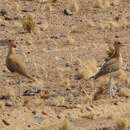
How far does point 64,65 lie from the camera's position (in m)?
20.2

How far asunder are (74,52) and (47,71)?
2560mm

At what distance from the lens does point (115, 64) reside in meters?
17.5

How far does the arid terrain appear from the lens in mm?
15306

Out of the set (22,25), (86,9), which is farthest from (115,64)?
(86,9)

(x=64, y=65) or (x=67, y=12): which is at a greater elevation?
(x=67, y=12)

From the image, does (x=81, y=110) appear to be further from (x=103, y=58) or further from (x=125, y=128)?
(x=103, y=58)

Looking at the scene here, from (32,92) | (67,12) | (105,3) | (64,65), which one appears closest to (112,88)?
(32,92)

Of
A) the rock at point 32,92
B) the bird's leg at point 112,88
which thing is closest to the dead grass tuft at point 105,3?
the bird's leg at point 112,88

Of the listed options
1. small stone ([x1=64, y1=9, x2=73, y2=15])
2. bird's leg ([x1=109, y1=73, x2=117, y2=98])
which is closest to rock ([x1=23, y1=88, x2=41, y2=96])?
bird's leg ([x1=109, y1=73, x2=117, y2=98])

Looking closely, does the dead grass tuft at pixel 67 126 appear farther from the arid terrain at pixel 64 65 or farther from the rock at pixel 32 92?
the rock at pixel 32 92

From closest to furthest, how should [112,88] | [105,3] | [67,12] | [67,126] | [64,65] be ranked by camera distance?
[67,126] < [112,88] < [64,65] < [67,12] < [105,3]

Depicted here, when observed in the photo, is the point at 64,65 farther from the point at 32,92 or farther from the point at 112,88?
the point at 32,92

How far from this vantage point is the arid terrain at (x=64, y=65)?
50.2ft

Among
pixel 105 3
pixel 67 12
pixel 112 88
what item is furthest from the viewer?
pixel 105 3
